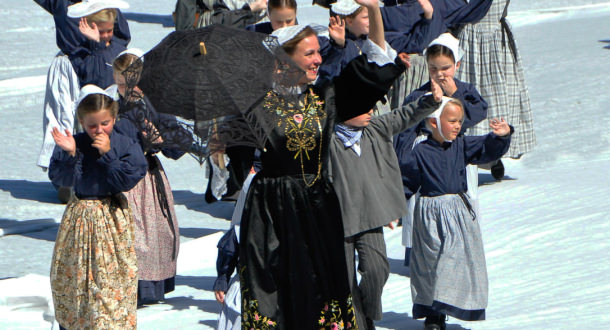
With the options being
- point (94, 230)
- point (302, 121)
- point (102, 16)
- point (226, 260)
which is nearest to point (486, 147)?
point (226, 260)

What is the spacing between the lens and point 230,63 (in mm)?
4234

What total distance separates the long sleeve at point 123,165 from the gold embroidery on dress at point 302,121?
1293 mm

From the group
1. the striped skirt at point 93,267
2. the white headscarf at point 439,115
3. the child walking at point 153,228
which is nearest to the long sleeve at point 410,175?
the white headscarf at point 439,115

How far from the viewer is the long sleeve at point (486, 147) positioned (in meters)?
5.92

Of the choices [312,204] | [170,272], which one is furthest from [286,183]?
Answer: [170,272]

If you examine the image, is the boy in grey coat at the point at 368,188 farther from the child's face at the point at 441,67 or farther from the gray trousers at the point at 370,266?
the child's face at the point at 441,67

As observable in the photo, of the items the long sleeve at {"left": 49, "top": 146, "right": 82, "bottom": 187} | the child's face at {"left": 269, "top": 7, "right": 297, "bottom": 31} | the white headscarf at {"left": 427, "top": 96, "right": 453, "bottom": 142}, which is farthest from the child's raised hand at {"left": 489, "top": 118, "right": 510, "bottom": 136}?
the child's face at {"left": 269, "top": 7, "right": 297, "bottom": 31}

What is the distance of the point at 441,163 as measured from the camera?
6035mm

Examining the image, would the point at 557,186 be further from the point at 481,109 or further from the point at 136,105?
the point at 136,105

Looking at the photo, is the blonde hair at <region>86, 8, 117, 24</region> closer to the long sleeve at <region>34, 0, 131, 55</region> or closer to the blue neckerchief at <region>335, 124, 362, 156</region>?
the long sleeve at <region>34, 0, 131, 55</region>

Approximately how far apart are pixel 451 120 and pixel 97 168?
181 centimetres

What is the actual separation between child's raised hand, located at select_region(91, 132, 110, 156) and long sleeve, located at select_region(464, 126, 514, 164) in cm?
187

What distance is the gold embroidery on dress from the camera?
443 centimetres

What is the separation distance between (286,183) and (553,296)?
254 cm
